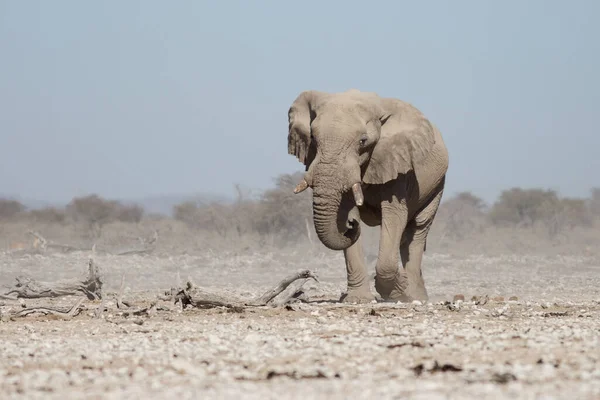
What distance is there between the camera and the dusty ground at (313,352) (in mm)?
6203

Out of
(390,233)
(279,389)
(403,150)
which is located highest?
(403,150)

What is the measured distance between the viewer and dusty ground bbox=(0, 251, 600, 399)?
6203 millimetres

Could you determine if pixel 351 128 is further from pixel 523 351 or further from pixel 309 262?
pixel 309 262

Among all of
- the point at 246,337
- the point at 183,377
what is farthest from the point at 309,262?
the point at 183,377

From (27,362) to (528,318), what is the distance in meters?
5.35

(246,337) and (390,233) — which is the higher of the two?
(390,233)

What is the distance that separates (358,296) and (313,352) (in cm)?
606

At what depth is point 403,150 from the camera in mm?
13906

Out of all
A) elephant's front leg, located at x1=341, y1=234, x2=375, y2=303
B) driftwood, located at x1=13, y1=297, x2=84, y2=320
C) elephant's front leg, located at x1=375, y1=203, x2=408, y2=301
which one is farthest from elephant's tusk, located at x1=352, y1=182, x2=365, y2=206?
driftwood, located at x1=13, y1=297, x2=84, y2=320

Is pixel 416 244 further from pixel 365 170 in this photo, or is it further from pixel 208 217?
pixel 208 217

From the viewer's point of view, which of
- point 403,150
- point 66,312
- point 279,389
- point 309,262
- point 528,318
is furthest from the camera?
point 309,262

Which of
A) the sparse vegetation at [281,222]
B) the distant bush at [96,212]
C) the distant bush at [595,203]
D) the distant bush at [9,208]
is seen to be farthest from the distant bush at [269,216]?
the distant bush at [595,203]

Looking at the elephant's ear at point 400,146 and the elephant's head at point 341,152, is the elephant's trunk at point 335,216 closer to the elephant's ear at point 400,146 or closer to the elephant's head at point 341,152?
the elephant's head at point 341,152

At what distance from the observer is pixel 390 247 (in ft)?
45.5
